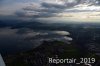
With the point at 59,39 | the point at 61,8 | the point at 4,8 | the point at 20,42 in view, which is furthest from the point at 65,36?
the point at 4,8

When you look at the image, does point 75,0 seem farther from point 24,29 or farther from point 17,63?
point 17,63

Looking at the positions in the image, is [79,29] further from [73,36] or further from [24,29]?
[24,29]

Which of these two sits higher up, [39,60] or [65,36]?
[65,36]

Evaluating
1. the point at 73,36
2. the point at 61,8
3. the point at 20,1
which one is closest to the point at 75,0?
the point at 61,8

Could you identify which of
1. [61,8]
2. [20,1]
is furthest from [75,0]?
[20,1]

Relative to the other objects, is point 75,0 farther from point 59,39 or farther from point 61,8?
point 59,39

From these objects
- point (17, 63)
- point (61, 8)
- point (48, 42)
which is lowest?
point (17, 63)

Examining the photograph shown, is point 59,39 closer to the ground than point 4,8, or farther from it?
closer to the ground
